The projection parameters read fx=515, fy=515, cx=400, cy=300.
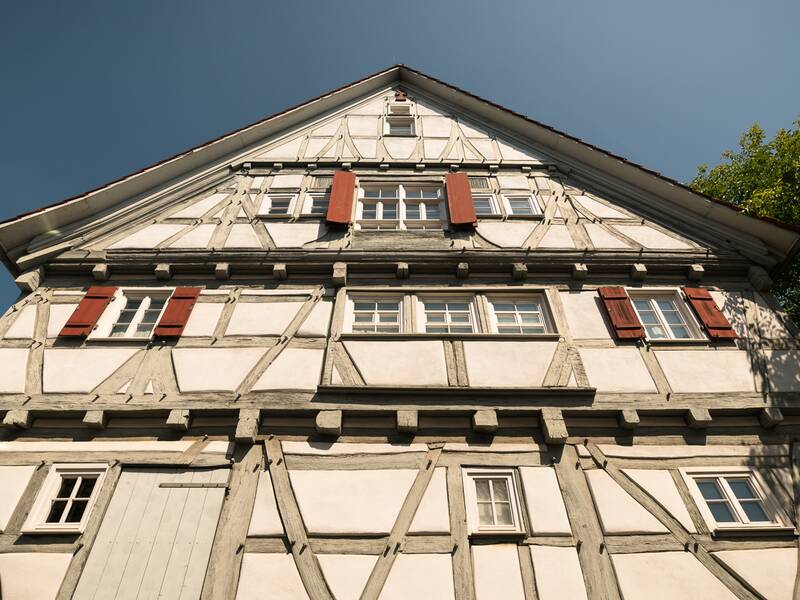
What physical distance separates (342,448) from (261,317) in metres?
2.69

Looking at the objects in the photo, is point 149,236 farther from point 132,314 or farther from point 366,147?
point 366,147

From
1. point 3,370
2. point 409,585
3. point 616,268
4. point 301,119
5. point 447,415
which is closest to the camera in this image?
point 409,585

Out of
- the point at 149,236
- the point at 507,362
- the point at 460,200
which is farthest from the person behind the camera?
the point at 460,200

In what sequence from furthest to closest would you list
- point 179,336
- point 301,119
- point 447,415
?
point 301,119
point 179,336
point 447,415

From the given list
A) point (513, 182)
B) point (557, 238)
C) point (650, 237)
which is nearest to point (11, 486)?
point (557, 238)

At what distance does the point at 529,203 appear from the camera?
420 inches

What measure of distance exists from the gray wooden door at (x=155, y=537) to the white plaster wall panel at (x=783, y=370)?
24.3 feet

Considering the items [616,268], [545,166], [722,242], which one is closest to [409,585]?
[616,268]

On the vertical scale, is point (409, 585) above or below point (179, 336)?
below

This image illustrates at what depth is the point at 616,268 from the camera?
8.84 m

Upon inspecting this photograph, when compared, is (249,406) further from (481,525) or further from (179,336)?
(481,525)

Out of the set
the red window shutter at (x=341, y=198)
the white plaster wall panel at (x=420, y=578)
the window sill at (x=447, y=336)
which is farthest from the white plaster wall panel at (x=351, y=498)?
the red window shutter at (x=341, y=198)

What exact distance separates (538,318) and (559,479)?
2.85 meters

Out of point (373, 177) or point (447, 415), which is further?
point (373, 177)
